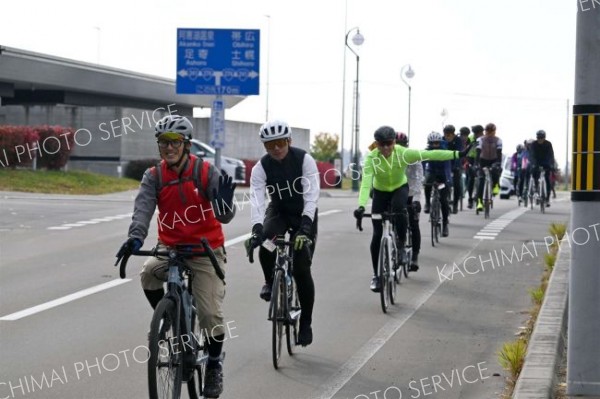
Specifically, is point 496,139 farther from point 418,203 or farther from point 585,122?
point 585,122

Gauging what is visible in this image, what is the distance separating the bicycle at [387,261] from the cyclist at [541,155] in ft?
42.9

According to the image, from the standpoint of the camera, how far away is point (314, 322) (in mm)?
11438

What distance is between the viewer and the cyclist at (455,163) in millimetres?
21500

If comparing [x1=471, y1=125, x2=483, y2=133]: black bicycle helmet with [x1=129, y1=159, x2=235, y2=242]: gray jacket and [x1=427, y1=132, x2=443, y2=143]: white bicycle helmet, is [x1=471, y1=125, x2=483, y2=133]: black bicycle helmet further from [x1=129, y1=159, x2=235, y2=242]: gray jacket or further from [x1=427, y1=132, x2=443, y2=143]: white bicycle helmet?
[x1=129, y1=159, x2=235, y2=242]: gray jacket

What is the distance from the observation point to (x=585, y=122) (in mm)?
7379

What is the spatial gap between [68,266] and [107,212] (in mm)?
9694

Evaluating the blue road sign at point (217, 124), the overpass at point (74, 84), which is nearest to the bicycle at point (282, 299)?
the blue road sign at point (217, 124)

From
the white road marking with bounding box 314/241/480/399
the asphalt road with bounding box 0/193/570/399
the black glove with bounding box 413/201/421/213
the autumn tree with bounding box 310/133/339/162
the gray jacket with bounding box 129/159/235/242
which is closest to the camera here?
the gray jacket with bounding box 129/159/235/242

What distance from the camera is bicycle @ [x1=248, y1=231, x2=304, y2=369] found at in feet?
30.2

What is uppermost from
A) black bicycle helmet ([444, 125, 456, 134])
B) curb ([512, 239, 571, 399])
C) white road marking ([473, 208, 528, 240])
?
black bicycle helmet ([444, 125, 456, 134])

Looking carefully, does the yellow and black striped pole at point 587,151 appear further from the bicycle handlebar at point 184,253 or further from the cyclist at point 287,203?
the cyclist at point 287,203

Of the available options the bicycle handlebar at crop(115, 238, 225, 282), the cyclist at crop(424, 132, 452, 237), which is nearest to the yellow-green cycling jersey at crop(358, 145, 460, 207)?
the bicycle handlebar at crop(115, 238, 225, 282)

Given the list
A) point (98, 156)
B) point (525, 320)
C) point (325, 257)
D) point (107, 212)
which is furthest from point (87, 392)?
point (98, 156)

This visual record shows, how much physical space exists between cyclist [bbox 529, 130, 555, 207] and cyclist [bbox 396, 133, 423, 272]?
1056 centimetres
